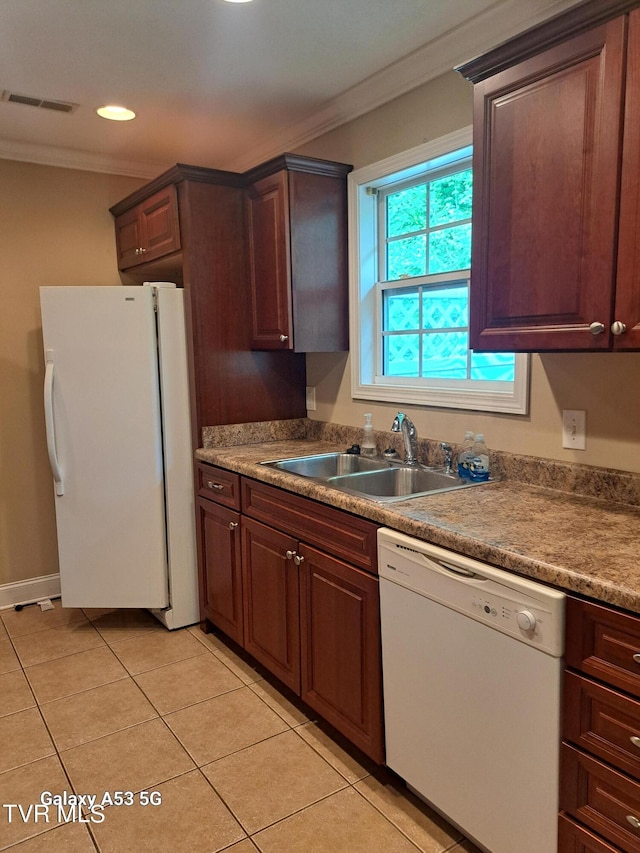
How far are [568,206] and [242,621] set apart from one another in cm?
203

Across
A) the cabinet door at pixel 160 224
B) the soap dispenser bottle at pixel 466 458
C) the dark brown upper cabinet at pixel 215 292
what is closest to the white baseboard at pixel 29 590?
the dark brown upper cabinet at pixel 215 292

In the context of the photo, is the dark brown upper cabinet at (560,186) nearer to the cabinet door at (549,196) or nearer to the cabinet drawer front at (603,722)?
the cabinet door at (549,196)

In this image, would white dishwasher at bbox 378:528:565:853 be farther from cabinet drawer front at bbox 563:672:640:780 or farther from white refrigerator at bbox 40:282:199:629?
white refrigerator at bbox 40:282:199:629

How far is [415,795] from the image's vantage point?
1.89m

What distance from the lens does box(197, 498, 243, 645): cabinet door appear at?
2656 millimetres

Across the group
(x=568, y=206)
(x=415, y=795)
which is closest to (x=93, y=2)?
(x=568, y=206)

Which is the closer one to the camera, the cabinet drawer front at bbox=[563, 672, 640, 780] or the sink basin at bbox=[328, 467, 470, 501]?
the cabinet drawer front at bbox=[563, 672, 640, 780]

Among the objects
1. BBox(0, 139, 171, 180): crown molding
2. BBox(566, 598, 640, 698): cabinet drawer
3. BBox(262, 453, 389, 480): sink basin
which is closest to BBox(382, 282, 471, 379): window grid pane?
BBox(262, 453, 389, 480): sink basin

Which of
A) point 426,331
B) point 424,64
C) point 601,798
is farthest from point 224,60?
point 601,798

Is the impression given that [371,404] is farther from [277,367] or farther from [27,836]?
[27,836]

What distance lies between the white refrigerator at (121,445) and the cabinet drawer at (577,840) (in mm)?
2096

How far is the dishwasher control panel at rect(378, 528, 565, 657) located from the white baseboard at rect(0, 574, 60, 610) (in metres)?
2.47

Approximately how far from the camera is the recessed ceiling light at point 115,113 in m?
2.75

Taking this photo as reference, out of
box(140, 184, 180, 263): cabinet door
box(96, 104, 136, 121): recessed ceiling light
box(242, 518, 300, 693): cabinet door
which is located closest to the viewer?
box(242, 518, 300, 693): cabinet door
